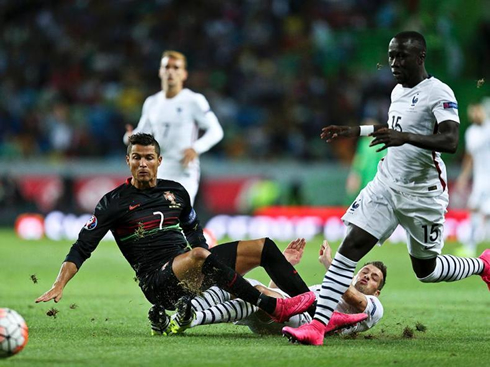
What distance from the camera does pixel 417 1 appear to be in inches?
714

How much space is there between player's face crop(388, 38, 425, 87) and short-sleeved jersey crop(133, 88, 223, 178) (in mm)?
3986

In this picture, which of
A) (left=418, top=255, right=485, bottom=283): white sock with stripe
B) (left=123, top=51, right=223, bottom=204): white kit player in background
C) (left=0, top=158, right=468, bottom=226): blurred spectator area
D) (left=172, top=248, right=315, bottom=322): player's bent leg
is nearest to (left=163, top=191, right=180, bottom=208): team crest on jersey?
(left=172, top=248, right=315, bottom=322): player's bent leg

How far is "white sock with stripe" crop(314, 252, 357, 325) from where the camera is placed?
6.16 m

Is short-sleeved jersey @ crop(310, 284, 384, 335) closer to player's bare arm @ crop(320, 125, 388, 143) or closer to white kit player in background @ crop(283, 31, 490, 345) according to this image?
white kit player in background @ crop(283, 31, 490, 345)

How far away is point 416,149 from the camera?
20.9ft

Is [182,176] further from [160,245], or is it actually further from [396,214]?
[396,214]

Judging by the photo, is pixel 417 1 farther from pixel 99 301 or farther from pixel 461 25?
pixel 99 301

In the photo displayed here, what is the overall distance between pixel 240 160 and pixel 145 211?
13.7 m

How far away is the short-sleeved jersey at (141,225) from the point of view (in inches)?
256

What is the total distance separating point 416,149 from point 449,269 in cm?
105

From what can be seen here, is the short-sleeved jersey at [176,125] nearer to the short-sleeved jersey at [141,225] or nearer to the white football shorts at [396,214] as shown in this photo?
the short-sleeved jersey at [141,225]

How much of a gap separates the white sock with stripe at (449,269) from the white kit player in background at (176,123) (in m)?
3.72

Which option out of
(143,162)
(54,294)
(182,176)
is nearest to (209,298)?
(143,162)

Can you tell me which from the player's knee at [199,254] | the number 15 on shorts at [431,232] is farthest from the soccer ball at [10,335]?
the number 15 on shorts at [431,232]
